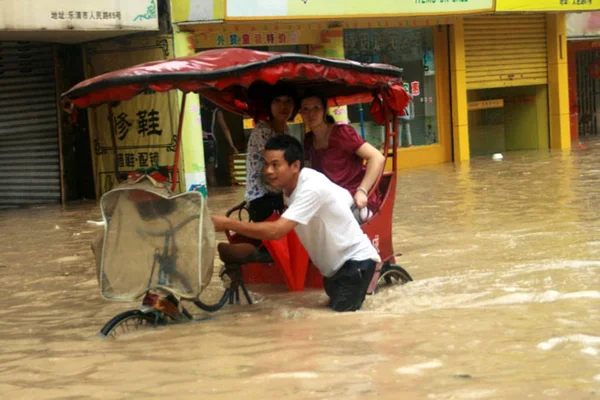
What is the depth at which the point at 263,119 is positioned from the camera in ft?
26.8

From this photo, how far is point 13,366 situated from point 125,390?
1.00 m

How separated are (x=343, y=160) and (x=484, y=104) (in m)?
15.9

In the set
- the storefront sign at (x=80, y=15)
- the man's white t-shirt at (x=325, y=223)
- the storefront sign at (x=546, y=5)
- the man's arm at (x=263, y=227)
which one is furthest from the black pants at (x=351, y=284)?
the storefront sign at (x=546, y=5)

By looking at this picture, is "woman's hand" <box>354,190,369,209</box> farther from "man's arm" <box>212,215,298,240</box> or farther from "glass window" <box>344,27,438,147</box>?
"glass window" <box>344,27,438,147</box>

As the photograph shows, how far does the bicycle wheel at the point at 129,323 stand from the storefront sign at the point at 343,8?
1012cm

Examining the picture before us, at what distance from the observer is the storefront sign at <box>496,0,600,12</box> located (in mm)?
20234

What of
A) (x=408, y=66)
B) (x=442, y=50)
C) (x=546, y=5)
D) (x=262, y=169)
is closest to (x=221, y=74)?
(x=262, y=169)

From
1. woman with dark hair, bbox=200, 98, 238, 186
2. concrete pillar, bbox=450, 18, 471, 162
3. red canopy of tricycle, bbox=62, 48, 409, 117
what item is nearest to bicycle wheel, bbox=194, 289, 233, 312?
red canopy of tricycle, bbox=62, 48, 409, 117

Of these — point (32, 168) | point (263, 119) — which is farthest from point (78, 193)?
point (263, 119)

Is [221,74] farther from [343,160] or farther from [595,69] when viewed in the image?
[595,69]

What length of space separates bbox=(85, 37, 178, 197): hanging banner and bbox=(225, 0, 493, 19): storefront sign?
1391mm

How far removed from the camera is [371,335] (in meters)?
5.81

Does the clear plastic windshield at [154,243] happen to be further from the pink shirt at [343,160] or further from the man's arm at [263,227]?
the pink shirt at [343,160]

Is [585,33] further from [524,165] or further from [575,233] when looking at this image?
[575,233]
